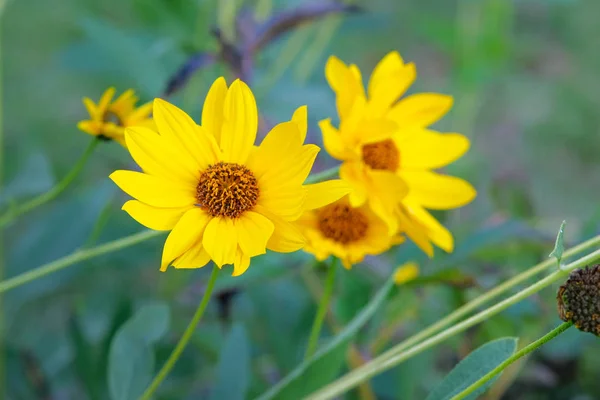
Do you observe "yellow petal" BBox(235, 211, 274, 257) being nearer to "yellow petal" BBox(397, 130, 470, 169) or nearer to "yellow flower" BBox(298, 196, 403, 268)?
"yellow flower" BBox(298, 196, 403, 268)

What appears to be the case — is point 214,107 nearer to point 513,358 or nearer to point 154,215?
point 154,215

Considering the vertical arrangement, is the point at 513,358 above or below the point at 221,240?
below

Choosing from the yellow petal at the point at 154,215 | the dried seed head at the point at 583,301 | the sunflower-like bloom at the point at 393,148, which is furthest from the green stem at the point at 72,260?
the dried seed head at the point at 583,301

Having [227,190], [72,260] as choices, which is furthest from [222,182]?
[72,260]

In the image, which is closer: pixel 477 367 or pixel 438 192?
pixel 477 367

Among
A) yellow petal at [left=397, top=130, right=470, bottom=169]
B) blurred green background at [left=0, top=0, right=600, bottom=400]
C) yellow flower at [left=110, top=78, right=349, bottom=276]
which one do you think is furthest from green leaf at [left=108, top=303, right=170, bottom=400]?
yellow petal at [left=397, top=130, right=470, bottom=169]

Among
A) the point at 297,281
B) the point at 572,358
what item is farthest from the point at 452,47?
the point at 572,358

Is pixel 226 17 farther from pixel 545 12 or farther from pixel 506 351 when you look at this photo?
pixel 545 12
